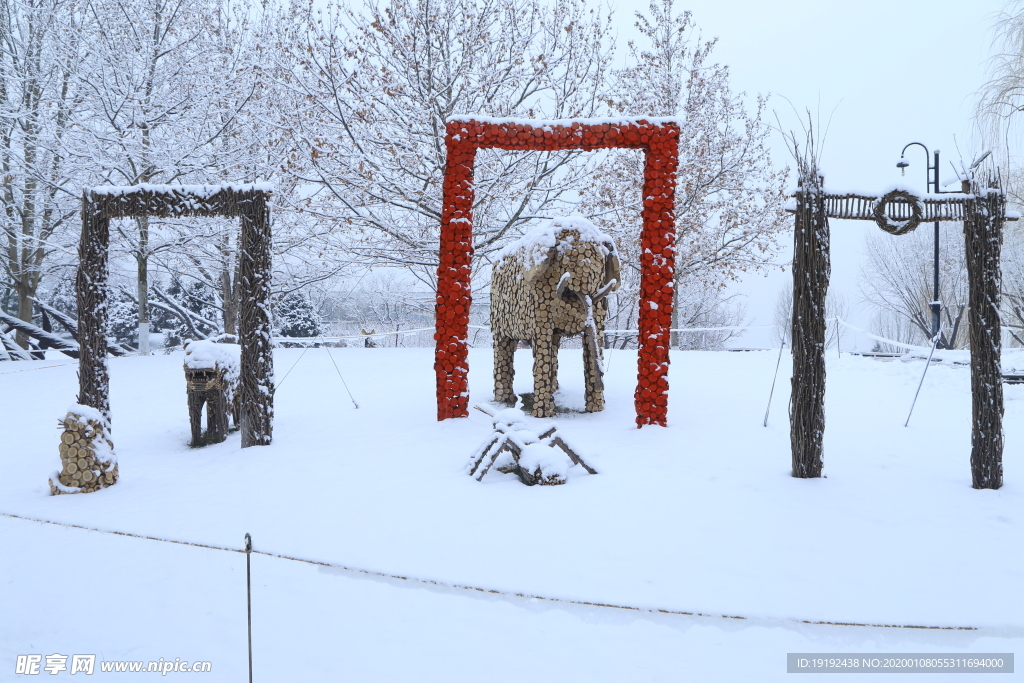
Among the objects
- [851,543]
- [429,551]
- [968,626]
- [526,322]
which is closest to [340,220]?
[526,322]

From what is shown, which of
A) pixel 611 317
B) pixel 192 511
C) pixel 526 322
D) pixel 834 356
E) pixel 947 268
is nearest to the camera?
pixel 192 511

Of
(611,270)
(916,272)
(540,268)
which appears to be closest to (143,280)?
(540,268)

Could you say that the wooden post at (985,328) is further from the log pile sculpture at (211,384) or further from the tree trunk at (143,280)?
the tree trunk at (143,280)

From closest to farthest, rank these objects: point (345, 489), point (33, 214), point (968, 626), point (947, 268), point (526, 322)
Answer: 1. point (968, 626)
2. point (345, 489)
3. point (526, 322)
4. point (33, 214)
5. point (947, 268)

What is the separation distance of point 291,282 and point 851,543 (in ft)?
50.2

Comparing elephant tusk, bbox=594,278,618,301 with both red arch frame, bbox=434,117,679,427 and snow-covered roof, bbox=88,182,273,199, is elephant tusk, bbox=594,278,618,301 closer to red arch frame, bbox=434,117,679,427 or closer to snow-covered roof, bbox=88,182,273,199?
red arch frame, bbox=434,117,679,427

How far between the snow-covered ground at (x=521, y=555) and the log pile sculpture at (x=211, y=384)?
26cm

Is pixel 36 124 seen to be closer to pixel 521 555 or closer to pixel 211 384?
pixel 211 384

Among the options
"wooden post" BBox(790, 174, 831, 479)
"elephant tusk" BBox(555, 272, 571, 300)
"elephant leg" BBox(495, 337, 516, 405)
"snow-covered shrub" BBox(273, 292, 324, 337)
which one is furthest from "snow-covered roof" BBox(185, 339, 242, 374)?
"snow-covered shrub" BBox(273, 292, 324, 337)

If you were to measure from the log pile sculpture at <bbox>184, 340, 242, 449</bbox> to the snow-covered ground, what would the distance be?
0.26m

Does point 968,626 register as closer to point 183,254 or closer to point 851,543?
point 851,543

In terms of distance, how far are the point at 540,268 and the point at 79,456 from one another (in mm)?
4136

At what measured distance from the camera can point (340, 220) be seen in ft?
40.7

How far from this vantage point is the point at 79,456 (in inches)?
193
